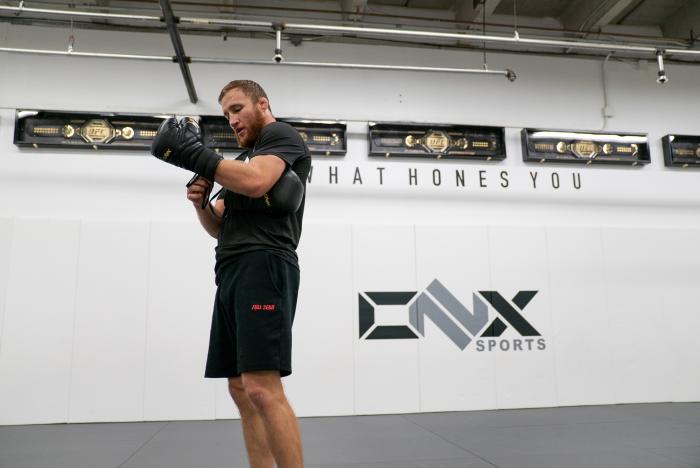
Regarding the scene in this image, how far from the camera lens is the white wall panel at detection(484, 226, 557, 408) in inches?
173

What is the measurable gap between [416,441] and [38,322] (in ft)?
9.85

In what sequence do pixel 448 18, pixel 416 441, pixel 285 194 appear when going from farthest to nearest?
pixel 448 18 → pixel 416 441 → pixel 285 194

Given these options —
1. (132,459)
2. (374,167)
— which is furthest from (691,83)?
(132,459)

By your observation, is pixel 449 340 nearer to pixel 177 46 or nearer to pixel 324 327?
pixel 324 327

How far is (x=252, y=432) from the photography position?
1.69 m

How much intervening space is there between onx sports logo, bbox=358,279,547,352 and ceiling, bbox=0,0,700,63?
2459 mm

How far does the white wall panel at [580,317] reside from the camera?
4.48 meters

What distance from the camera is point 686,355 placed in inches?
184

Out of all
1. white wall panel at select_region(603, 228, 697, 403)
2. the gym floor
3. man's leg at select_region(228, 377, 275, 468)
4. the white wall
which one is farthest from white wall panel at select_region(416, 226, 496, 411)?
man's leg at select_region(228, 377, 275, 468)

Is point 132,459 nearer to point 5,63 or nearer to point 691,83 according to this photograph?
point 5,63

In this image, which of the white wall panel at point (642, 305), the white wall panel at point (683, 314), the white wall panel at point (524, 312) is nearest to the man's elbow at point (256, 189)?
the white wall panel at point (524, 312)

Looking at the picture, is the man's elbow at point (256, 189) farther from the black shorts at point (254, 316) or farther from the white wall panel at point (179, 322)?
the white wall panel at point (179, 322)

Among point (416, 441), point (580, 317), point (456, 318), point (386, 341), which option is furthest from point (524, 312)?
point (416, 441)

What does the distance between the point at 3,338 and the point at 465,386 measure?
11.9 ft
